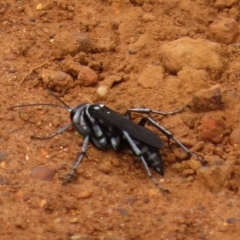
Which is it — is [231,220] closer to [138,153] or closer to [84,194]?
[138,153]

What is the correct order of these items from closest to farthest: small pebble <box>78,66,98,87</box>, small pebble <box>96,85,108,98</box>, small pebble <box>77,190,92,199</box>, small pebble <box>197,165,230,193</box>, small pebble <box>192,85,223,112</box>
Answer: small pebble <box>77,190,92,199</box> → small pebble <box>197,165,230,193</box> → small pebble <box>192,85,223,112</box> → small pebble <box>96,85,108,98</box> → small pebble <box>78,66,98,87</box>

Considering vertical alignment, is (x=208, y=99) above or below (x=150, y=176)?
above

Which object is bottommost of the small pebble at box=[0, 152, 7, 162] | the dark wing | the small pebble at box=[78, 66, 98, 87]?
the small pebble at box=[0, 152, 7, 162]

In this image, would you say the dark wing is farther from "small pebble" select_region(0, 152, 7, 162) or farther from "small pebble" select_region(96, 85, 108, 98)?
"small pebble" select_region(0, 152, 7, 162)

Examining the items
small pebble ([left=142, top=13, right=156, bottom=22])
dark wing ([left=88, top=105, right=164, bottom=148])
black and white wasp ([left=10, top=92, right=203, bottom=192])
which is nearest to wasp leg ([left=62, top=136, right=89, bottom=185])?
black and white wasp ([left=10, top=92, right=203, bottom=192])

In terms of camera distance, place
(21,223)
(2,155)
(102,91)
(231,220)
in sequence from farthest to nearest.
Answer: (102,91)
(2,155)
(231,220)
(21,223)

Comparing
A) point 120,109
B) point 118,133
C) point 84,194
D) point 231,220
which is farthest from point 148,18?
point 231,220

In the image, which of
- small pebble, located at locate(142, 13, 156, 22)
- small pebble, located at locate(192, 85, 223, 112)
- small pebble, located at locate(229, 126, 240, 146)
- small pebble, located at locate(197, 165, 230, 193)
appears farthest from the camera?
small pebble, located at locate(142, 13, 156, 22)

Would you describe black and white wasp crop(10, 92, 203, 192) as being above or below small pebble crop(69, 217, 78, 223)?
above
